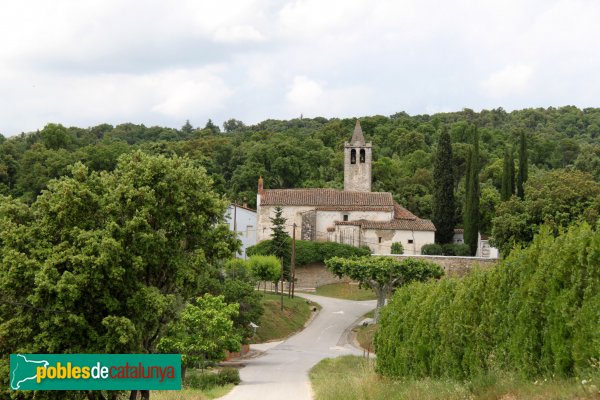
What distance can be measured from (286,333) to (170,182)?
33933mm

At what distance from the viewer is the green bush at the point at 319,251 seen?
213 feet

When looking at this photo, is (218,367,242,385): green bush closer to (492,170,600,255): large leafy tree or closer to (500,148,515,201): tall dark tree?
(492,170,600,255): large leafy tree

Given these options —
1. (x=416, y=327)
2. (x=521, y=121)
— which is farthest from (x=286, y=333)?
→ (x=521, y=121)

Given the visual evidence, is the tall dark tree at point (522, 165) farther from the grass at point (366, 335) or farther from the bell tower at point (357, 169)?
the grass at point (366, 335)

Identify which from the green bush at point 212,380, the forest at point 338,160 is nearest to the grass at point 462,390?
the green bush at point 212,380

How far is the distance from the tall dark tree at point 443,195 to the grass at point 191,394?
121ft

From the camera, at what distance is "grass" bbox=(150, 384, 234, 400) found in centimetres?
2466

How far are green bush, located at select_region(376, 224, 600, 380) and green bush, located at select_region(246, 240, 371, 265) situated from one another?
40.6m

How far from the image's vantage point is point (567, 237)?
1506 centimetres

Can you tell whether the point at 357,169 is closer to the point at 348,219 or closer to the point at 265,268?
the point at 348,219

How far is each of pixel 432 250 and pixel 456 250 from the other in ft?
5.75

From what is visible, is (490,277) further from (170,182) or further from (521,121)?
(521,121)

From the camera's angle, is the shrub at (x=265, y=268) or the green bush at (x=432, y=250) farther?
the green bush at (x=432, y=250)

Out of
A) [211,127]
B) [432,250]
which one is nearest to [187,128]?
[211,127]
